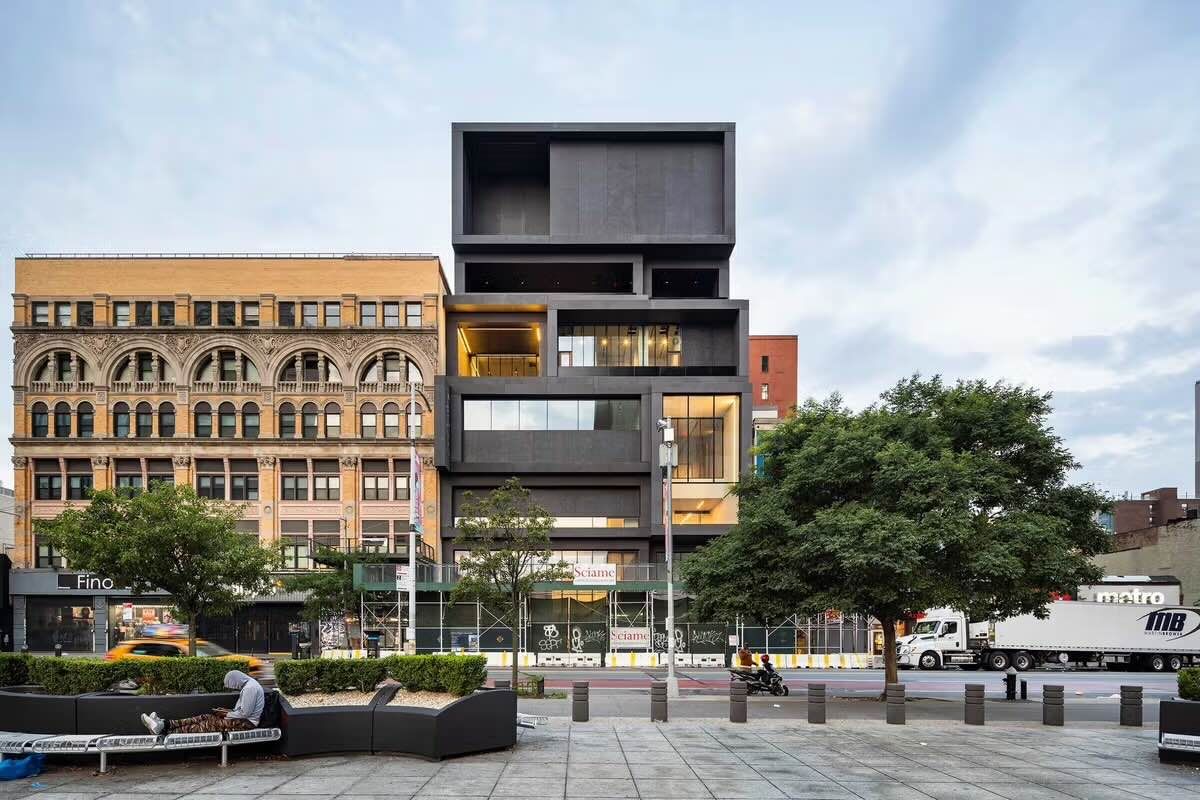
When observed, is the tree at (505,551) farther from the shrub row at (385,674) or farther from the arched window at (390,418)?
the arched window at (390,418)

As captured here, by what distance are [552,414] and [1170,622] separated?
114 feet

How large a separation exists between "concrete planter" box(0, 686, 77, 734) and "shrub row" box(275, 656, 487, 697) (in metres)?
3.31

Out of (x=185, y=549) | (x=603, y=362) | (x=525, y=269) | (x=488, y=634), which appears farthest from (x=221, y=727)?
(x=525, y=269)

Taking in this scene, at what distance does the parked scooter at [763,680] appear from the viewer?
27297 mm

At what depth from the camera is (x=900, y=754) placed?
16188 mm

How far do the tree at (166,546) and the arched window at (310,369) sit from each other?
21787 millimetres

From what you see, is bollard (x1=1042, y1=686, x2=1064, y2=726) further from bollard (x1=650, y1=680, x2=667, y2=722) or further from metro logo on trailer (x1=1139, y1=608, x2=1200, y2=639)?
metro logo on trailer (x1=1139, y1=608, x2=1200, y2=639)

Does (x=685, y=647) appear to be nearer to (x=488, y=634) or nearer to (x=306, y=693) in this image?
(x=488, y=634)

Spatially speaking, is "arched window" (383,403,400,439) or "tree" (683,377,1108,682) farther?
"arched window" (383,403,400,439)

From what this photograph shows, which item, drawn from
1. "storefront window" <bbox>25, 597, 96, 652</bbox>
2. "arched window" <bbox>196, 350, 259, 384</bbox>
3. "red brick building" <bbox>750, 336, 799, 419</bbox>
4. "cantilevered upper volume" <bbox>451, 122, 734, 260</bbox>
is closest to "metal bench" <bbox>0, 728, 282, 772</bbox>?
"arched window" <bbox>196, 350, 259, 384</bbox>

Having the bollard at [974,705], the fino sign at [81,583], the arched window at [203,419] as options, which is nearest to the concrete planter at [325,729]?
the bollard at [974,705]

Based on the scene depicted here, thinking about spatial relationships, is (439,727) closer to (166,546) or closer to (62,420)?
(166,546)

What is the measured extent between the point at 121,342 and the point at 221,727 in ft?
156

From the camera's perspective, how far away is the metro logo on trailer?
40.9m
